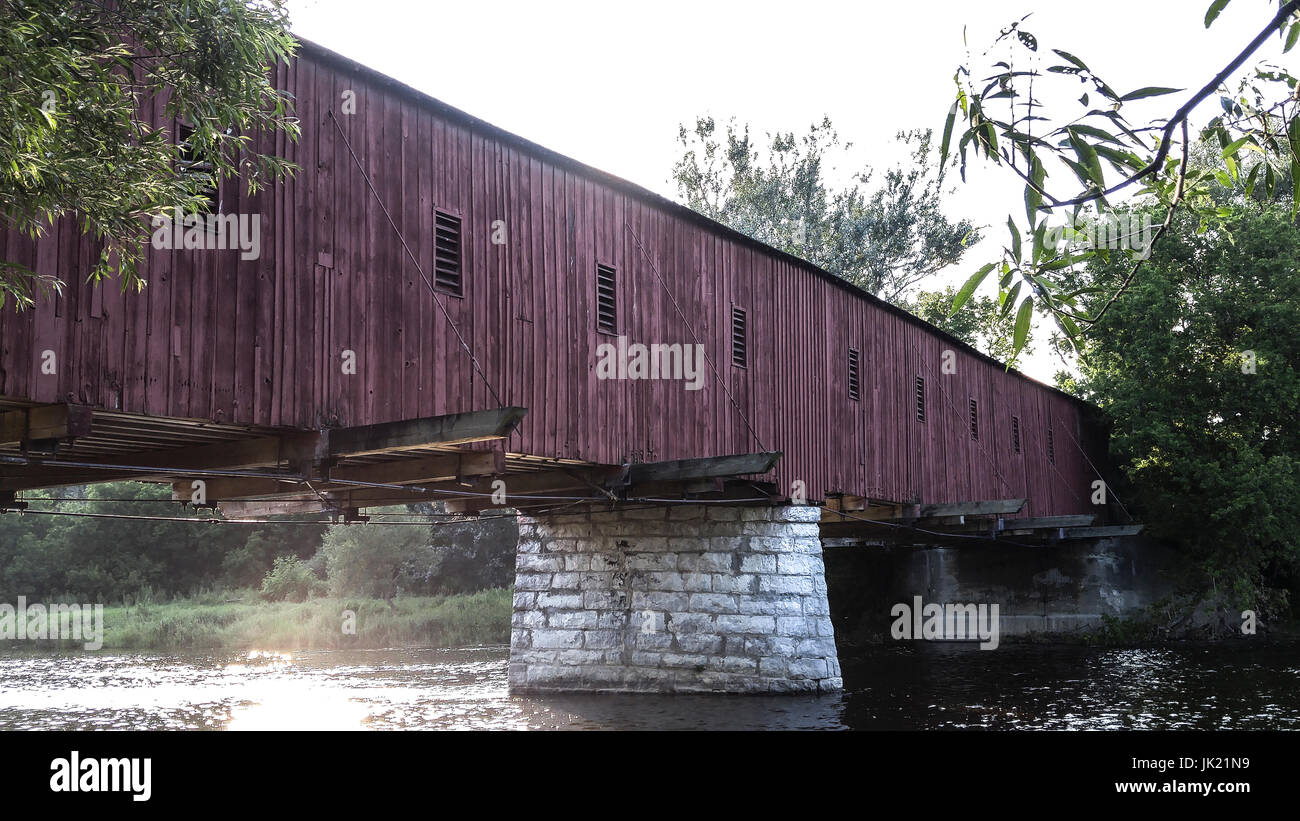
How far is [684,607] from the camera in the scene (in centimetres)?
1545

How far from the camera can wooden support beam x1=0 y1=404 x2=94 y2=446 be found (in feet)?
26.2

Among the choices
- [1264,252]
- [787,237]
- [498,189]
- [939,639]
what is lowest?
[939,639]

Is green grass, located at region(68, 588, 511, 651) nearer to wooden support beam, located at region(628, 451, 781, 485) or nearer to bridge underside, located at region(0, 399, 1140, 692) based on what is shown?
bridge underside, located at region(0, 399, 1140, 692)

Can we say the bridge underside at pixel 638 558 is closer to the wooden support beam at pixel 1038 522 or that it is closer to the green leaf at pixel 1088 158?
the wooden support beam at pixel 1038 522

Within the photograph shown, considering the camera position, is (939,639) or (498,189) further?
(939,639)

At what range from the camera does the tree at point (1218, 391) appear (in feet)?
84.9

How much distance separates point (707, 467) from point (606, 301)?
240cm

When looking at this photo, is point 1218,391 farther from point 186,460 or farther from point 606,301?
point 186,460

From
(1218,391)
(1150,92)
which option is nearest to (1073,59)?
(1150,92)
